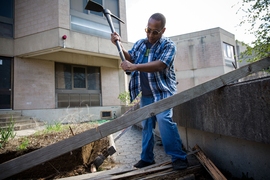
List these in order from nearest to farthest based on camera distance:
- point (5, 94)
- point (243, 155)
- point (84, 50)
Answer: point (243, 155), point (5, 94), point (84, 50)

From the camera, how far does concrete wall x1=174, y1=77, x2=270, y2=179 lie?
1.42 meters

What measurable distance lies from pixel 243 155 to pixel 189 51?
1787cm

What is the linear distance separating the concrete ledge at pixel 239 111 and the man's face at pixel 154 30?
0.98m

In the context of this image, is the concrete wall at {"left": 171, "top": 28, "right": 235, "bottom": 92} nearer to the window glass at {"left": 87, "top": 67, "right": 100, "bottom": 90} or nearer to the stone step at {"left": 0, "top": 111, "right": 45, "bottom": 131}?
the window glass at {"left": 87, "top": 67, "right": 100, "bottom": 90}

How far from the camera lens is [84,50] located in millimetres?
9328

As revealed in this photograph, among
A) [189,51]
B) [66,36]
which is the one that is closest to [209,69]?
[189,51]

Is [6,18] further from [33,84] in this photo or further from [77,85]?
[77,85]

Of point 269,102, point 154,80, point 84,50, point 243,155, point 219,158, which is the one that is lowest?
point 219,158

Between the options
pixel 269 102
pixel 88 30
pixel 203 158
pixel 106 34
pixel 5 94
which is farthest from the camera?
pixel 106 34

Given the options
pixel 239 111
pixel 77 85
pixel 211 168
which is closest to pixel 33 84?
pixel 77 85

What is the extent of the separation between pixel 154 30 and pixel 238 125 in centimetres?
141

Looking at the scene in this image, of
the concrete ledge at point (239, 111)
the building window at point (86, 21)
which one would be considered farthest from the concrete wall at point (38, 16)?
the concrete ledge at point (239, 111)

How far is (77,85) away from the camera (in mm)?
10625

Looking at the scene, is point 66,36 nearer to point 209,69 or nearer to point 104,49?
point 104,49
